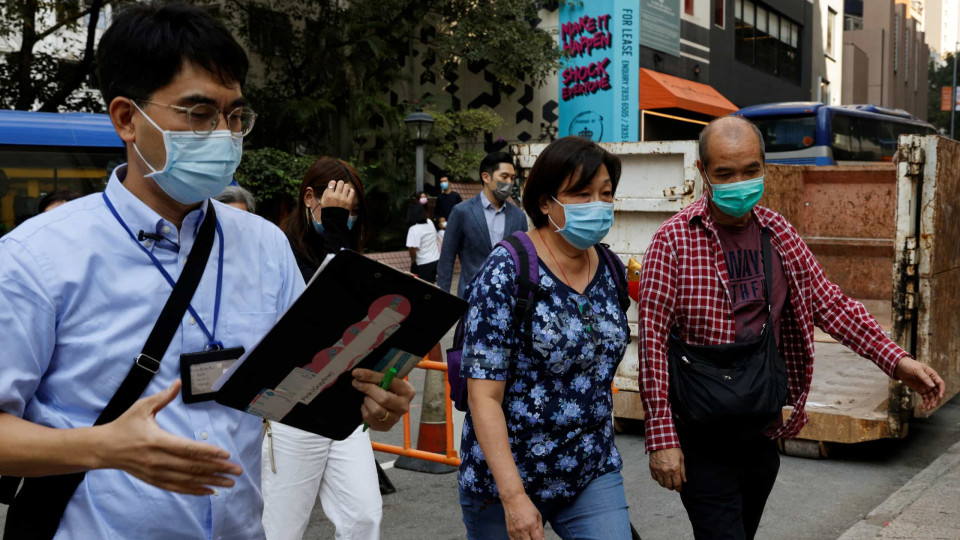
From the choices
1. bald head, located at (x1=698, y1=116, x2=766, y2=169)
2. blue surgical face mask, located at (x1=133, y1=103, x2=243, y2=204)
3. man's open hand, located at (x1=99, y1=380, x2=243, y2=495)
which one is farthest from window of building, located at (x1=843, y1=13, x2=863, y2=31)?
man's open hand, located at (x1=99, y1=380, x2=243, y2=495)

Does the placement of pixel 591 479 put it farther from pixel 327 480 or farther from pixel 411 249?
pixel 411 249

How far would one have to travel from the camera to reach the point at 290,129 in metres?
19.3

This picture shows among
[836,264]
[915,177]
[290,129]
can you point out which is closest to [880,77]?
[290,129]

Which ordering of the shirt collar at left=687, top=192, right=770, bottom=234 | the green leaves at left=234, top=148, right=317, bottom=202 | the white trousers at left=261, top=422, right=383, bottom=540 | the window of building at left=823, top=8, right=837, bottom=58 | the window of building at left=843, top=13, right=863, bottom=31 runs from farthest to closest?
the window of building at left=843, top=13, right=863, bottom=31 < the window of building at left=823, top=8, right=837, bottom=58 < the green leaves at left=234, top=148, right=317, bottom=202 < the white trousers at left=261, top=422, right=383, bottom=540 < the shirt collar at left=687, top=192, right=770, bottom=234

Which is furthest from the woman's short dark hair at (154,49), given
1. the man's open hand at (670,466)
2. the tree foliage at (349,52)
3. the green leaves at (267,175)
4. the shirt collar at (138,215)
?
the tree foliage at (349,52)

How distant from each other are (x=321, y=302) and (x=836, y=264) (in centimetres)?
945

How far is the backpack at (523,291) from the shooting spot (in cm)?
273

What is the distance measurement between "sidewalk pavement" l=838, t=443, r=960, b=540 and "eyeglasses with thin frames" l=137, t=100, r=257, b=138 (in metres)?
3.90

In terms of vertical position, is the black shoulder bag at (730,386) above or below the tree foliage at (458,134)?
below

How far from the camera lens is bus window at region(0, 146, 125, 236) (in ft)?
40.3

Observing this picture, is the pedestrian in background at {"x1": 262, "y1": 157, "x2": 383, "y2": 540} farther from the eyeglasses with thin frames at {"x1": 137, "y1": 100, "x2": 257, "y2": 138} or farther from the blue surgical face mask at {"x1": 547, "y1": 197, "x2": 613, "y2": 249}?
the eyeglasses with thin frames at {"x1": 137, "y1": 100, "x2": 257, "y2": 138}

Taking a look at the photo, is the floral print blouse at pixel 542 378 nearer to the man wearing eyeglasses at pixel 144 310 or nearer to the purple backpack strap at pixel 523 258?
Result: the purple backpack strap at pixel 523 258

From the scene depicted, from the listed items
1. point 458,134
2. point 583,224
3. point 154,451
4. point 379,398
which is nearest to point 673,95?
point 458,134

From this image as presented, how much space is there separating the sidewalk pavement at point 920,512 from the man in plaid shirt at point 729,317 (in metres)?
1.60
